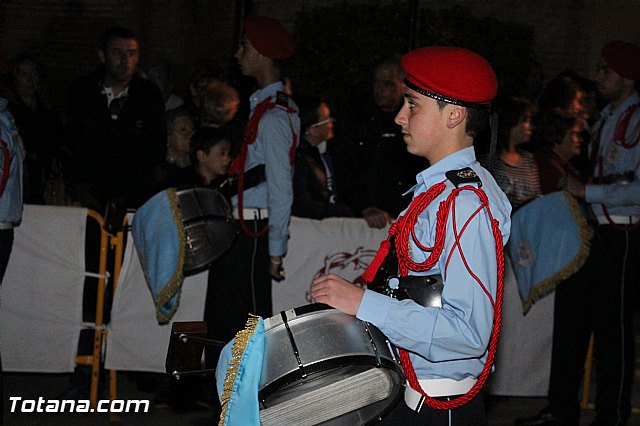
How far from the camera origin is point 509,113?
6.29m

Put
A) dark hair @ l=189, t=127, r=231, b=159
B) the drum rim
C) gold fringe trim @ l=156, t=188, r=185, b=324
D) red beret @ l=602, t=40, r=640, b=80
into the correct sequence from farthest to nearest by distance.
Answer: dark hair @ l=189, t=127, r=231, b=159
red beret @ l=602, t=40, r=640, b=80
gold fringe trim @ l=156, t=188, r=185, b=324
the drum rim

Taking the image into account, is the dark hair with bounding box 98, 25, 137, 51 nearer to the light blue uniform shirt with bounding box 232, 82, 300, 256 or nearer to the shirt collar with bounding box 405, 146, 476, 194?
the light blue uniform shirt with bounding box 232, 82, 300, 256

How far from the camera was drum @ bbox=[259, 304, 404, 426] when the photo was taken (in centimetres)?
257

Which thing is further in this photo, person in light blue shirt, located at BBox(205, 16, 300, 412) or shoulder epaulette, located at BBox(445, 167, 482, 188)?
person in light blue shirt, located at BBox(205, 16, 300, 412)

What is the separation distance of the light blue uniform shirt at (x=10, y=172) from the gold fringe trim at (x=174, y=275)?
30.7 inches

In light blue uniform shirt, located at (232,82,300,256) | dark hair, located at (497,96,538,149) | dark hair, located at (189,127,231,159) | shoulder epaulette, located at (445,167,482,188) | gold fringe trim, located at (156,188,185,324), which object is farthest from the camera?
dark hair, located at (497,96,538,149)

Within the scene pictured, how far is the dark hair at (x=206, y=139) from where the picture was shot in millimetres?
5910

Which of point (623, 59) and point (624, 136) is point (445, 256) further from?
point (623, 59)

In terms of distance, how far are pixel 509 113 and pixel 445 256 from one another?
3.76 metres

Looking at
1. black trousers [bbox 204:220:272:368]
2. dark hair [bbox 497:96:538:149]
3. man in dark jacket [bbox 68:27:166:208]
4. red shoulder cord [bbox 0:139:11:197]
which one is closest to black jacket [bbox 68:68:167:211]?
man in dark jacket [bbox 68:27:166:208]

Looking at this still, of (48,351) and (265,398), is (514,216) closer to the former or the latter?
(48,351)

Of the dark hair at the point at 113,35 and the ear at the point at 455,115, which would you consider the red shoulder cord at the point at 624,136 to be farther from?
the dark hair at the point at 113,35
